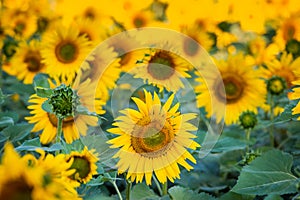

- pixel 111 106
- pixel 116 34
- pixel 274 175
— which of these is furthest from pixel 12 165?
pixel 116 34

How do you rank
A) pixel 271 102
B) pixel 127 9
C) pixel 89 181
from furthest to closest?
1. pixel 127 9
2. pixel 271 102
3. pixel 89 181

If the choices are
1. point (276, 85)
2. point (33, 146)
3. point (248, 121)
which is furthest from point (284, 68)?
point (33, 146)

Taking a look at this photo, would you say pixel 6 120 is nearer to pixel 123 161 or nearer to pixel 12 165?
pixel 123 161

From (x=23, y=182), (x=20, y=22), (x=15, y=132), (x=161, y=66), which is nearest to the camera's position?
(x=23, y=182)

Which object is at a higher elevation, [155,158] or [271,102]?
[271,102]

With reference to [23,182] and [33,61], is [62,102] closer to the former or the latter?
[23,182]

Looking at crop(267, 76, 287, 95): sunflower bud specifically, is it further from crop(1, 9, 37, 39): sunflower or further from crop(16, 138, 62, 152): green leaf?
crop(1, 9, 37, 39): sunflower

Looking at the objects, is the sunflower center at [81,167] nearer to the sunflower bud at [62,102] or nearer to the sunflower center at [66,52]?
the sunflower bud at [62,102]
